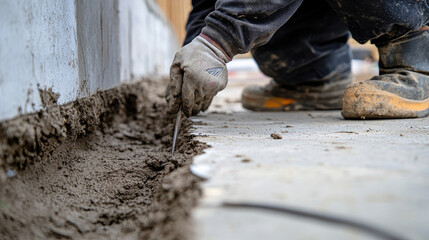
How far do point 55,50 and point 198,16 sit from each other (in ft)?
3.03

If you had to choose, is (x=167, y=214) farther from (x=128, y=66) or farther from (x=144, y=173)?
(x=128, y=66)

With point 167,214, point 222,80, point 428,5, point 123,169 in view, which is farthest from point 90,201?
point 428,5

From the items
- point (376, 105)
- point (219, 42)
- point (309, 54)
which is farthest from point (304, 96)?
point (219, 42)

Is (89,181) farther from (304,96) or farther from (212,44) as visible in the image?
(304,96)

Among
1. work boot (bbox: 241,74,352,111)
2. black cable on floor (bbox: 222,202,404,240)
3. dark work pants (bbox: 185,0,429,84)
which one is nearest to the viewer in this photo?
black cable on floor (bbox: 222,202,404,240)

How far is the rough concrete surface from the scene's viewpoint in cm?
60

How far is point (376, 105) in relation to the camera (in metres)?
1.76

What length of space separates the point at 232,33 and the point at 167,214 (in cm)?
85

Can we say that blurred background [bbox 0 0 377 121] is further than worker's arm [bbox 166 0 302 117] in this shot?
No

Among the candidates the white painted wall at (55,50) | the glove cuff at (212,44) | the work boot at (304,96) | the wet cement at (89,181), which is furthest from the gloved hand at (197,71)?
the work boot at (304,96)

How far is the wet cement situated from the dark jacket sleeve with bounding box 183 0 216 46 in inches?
19.8

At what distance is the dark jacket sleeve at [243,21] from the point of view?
1.41 m

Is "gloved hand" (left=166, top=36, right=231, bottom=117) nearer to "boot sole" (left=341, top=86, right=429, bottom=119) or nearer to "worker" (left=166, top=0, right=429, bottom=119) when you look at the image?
"worker" (left=166, top=0, right=429, bottom=119)

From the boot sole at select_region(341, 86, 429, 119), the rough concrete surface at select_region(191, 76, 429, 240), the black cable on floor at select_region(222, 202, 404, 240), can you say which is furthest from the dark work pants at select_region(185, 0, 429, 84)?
the black cable on floor at select_region(222, 202, 404, 240)
